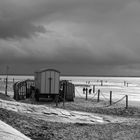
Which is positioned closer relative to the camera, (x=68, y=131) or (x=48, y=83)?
(x=68, y=131)

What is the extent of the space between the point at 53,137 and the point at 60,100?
15.3m

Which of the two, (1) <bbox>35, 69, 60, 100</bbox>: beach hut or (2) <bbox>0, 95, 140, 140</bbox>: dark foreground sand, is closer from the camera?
(2) <bbox>0, 95, 140, 140</bbox>: dark foreground sand

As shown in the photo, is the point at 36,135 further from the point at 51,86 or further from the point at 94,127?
the point at 51,86

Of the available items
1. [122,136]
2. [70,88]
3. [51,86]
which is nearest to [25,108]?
[122,136]

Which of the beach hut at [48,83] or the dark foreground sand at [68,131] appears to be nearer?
the dark foreground sand at [68,131]

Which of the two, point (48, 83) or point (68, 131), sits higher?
point (48, 83)

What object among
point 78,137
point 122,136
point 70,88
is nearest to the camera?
point 78,137

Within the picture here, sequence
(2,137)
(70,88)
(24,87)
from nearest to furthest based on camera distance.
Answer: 1. (2,137)
2. (70,88)
3. (24,87)

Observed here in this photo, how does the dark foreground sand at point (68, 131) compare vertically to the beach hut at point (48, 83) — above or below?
below

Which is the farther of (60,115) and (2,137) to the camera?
(60,115)

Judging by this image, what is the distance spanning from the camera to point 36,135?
7.57 metres

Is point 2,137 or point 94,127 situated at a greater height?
point 2,137

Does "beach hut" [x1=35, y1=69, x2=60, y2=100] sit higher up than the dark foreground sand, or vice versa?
"beach hut" [x1=35, y1=69, x2=60, y2=100]

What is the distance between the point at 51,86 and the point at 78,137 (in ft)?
47.1
